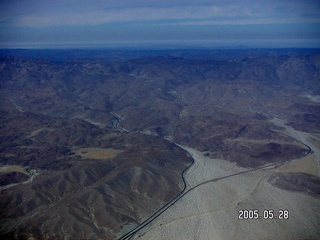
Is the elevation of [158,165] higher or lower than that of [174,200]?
higher

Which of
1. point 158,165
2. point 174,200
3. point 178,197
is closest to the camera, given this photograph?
point 174,200

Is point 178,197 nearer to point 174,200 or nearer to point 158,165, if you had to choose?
point 174,200

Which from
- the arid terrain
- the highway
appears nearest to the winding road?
the highway

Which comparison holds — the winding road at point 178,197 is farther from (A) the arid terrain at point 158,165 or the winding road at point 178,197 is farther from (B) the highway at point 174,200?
(A) the arid terrain at point 158,165

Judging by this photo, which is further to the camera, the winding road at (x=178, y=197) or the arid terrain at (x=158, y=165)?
the arid terrain at (x=158, y=165)

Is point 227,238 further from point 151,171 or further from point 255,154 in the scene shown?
point 255,154

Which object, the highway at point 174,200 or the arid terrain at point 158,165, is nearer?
the highway at point 174,200

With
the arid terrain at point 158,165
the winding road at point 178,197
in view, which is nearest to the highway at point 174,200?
the winding road at point 178,197

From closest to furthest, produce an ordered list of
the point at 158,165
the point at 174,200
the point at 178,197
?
the point at 174,200 < the point at 178,197 < the point at 158,165

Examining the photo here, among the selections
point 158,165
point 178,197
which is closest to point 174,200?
point 178,197
